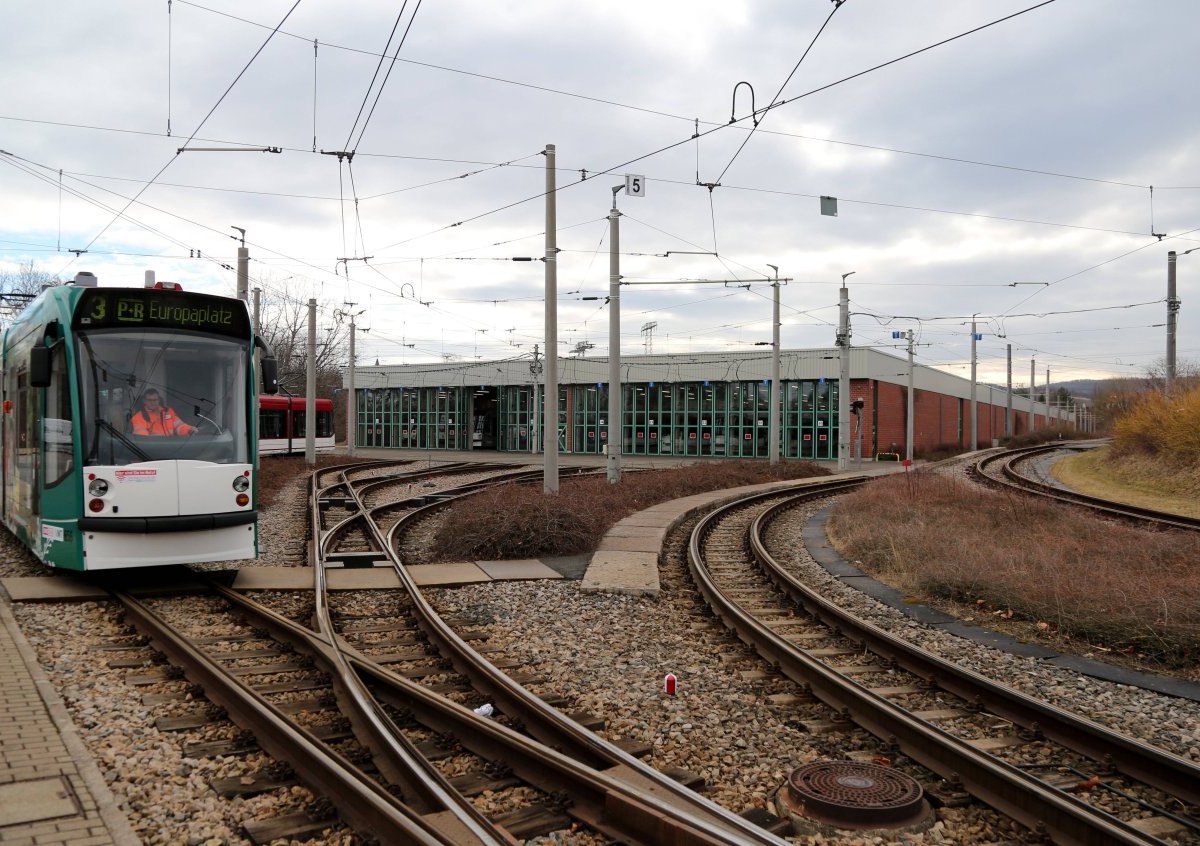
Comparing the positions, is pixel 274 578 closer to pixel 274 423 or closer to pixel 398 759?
pixel 398 759

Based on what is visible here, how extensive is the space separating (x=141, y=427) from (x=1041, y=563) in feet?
35.3

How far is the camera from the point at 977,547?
13.4 m

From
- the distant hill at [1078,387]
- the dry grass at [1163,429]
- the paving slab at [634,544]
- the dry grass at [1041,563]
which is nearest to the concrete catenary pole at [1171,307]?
the dry grass at [1163,429]

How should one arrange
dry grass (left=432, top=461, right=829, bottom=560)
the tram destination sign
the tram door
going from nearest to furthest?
the tram destination sign → dry grass (left=432, top=461, right=829, bottom=560) → the tram door

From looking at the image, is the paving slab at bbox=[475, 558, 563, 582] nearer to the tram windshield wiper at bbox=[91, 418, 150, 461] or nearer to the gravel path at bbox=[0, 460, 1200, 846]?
the gravel path at bbox=[0, 460, 1200, 846]

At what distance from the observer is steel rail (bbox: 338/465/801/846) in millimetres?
4233

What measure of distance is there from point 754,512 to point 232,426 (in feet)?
44.2

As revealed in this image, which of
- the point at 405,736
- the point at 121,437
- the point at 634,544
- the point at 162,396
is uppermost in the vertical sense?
the point at 162,396

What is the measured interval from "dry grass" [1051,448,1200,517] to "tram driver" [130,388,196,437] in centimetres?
2092

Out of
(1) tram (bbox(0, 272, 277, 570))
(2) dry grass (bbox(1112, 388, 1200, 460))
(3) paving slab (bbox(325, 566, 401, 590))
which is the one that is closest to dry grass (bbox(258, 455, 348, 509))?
(3) paving slab (bbox(325, 566, 401, 590))

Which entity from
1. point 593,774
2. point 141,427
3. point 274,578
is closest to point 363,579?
point 274,578

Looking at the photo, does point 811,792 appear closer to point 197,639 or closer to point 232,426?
point 197,639

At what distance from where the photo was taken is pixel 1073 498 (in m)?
23.4

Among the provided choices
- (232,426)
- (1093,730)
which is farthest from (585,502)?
(1093,730)
